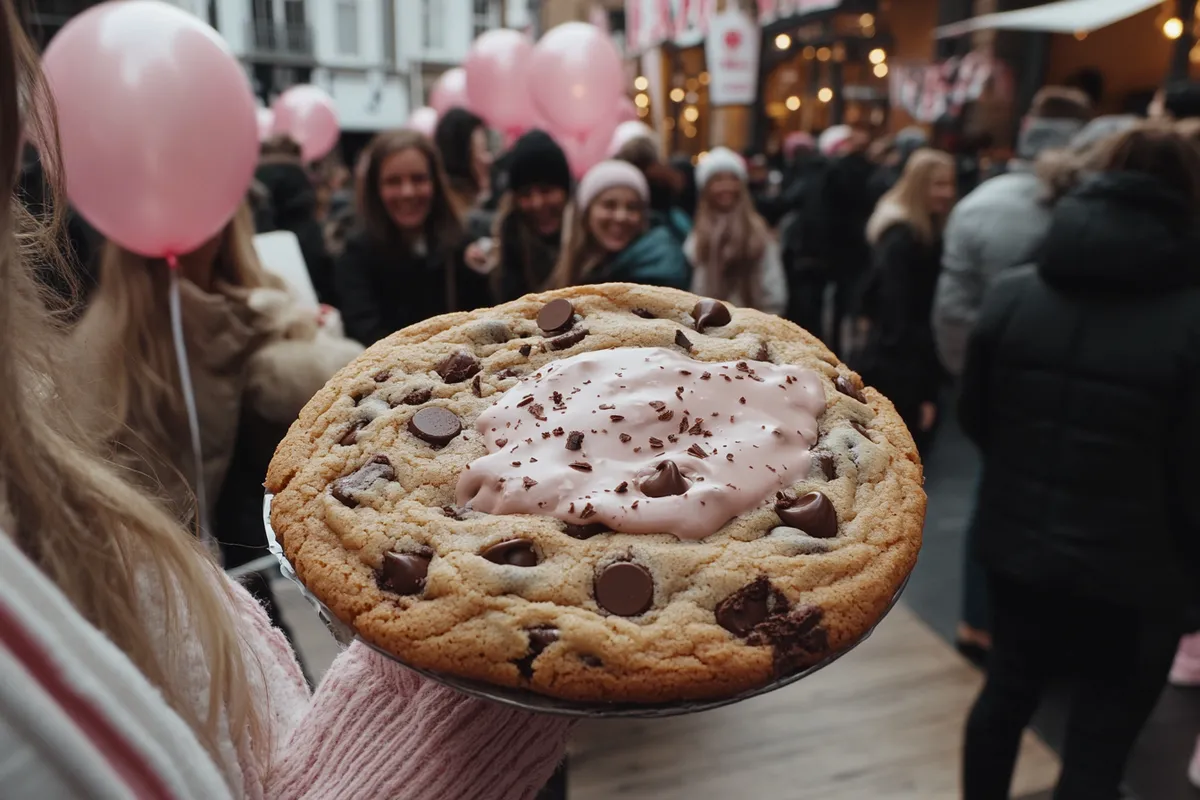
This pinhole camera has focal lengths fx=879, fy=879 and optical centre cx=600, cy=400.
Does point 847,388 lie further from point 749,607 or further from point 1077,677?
point 1077,677

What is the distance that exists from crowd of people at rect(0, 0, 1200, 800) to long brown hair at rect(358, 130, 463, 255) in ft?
0.03

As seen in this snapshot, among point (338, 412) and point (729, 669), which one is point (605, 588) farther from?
point (338, 412)

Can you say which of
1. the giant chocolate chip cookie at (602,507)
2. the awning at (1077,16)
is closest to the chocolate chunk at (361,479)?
the giant chocolate chip cookie at (602,507)

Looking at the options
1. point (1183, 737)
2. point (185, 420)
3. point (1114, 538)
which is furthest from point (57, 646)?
point (1183, 737)

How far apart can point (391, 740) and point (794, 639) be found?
401 mm

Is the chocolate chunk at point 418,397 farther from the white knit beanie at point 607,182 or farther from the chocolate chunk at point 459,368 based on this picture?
the white knit beanie at point 607,182

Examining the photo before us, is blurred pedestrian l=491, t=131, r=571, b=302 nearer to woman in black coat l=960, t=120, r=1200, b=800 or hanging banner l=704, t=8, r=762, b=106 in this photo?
woman in black coat l=960, t=120, r=1200, b=800

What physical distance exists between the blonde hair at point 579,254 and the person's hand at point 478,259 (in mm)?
320

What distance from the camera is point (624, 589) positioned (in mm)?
832

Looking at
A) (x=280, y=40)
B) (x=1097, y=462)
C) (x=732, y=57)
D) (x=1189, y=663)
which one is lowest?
(x=1189, y=663)

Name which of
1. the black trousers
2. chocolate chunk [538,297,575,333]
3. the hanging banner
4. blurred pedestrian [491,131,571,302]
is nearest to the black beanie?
blurred pedestrian [491,131,571,302]

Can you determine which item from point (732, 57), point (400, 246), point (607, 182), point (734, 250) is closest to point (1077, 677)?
point (607, 182)

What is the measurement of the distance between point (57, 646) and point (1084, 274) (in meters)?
2.05

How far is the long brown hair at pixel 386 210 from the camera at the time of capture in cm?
298
